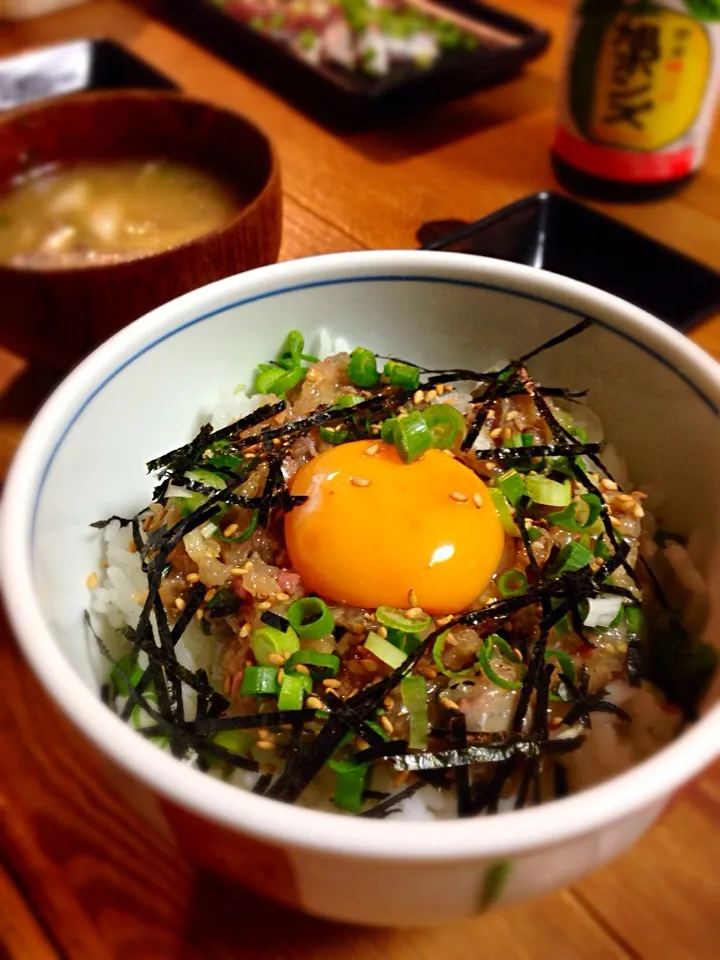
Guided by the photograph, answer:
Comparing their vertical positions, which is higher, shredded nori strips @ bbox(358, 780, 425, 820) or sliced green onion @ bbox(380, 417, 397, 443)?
sliced green onion @ bbox(380, 417, 397, 443)

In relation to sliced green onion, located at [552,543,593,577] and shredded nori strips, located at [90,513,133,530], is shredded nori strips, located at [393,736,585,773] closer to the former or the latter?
sliced green onion, located at [552,543,593,577]

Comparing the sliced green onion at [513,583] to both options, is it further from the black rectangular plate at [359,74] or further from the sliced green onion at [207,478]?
the black rectangular plate at [359,74]

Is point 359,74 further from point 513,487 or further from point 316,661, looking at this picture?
point 316,661

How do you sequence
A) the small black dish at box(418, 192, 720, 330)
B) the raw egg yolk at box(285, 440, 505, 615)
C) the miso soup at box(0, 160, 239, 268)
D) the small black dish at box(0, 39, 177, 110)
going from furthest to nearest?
the small black dish at box(0, 39, 177, 110)
the miso soup at box(0, 160, 239, 268)
the small black dish at box(418, 192, 720, 330)
the raw egg yolk at box(285, 440, 505, 615)

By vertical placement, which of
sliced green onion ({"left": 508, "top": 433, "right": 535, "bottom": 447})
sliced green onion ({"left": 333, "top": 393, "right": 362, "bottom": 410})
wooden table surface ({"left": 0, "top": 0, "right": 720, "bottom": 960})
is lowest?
wooden table surface ({"left": 0, "top": 0, "right": 720, "bottom": 960})

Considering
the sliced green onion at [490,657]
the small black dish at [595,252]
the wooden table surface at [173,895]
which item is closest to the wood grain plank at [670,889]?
the wooden table surface at [173,895]

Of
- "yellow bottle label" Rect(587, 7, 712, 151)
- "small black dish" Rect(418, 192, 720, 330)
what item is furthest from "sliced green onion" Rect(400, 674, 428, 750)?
"yellow bottle label" Rect(587, 7, 712, 151)

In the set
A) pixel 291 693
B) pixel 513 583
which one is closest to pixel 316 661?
pixel 291 693

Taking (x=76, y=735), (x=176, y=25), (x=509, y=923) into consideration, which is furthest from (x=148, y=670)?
(x=176, y=25)
